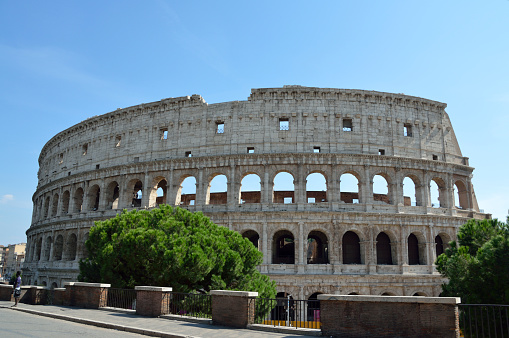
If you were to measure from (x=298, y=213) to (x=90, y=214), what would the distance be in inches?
749

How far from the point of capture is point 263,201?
2822cm

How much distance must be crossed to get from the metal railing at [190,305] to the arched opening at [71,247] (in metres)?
24.6

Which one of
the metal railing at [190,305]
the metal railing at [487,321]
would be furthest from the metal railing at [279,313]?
the metal railing at [487,321]

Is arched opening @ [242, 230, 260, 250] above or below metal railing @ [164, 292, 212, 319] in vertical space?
above

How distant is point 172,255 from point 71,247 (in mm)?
23167

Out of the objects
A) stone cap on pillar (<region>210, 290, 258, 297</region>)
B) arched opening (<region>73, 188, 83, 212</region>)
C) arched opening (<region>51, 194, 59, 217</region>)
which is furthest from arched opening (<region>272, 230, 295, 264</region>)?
arched opening (<region>51, 194, 59, 217</region>)

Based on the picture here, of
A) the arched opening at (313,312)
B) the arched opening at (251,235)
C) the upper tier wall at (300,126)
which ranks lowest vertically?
the arched opening at (313,312)

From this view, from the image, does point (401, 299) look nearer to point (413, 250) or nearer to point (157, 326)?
point (157, 326)

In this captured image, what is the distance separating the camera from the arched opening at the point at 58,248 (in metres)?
36.6

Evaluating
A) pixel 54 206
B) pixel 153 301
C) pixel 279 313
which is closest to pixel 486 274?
pixel 279 313

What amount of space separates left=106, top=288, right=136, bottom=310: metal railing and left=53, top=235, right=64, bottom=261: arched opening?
2333 cm

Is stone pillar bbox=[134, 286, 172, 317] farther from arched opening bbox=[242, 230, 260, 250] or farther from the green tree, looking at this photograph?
arched opening bbox=[242, 230, 260, 250]

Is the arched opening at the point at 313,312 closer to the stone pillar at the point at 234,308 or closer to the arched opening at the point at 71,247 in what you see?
the stone pillar at the point at 234,308

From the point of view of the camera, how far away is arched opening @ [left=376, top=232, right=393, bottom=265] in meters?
29.4
